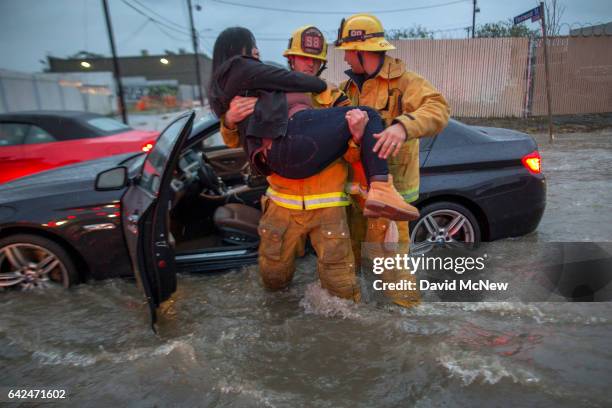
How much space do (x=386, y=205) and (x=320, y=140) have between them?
1.50 feet

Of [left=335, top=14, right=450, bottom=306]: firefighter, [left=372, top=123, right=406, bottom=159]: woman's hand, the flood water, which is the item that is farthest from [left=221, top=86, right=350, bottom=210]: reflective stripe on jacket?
the flood water

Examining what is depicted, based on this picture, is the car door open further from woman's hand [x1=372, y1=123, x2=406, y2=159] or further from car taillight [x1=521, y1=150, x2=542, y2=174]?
car taillight [x1=521, y1=150, x2=542, y2=174]

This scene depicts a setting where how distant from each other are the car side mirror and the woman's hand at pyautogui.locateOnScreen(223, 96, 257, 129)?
1.19m

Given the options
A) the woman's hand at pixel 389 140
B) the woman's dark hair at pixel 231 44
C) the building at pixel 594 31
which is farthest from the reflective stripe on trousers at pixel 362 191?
the building at pixel 594 31

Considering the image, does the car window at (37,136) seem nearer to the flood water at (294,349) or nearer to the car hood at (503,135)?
the flood water at (294,349)

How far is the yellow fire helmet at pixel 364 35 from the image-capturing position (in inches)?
93.0

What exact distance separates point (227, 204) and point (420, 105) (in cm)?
190

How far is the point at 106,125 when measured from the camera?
21.9 feet

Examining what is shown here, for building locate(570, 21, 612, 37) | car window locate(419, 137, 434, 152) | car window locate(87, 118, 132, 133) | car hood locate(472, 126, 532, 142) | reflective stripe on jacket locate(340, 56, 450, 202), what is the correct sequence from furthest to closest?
building locate(570, 21, 612, 37) → car window locate(87, 118, 132, 133) → car hood locate(472, 126, 532, 142) → car window locate(419, 137, 434, 152) → reflective stripe on jacket locate(340, 56, 450, 202)

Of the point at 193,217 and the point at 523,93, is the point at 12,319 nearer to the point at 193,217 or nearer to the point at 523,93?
the point at 193,217

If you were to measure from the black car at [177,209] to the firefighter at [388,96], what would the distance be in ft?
2.94

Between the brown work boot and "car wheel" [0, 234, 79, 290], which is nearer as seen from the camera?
the brown work boot

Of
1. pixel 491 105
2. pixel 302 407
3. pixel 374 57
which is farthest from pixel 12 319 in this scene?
pixel 491 105

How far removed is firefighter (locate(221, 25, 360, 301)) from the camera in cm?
234
